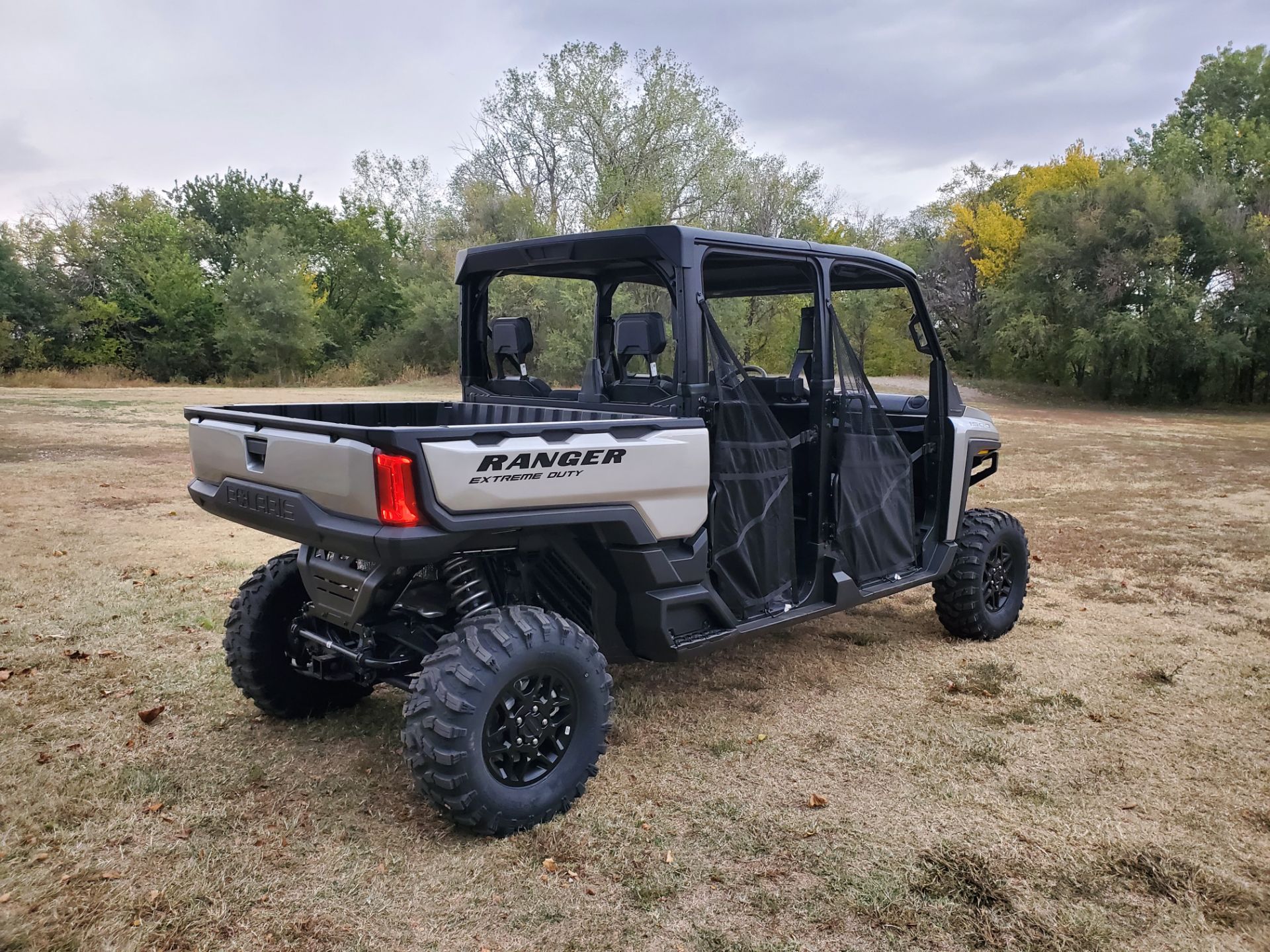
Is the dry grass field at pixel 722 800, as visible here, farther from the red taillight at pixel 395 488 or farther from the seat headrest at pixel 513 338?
the seat headrest at pixel 513 338

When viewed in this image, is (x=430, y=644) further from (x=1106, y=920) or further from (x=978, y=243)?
(x=978, y=243)

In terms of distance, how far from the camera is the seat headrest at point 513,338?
14.9 feet

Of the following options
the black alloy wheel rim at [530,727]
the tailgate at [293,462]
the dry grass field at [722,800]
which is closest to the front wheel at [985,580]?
the dry grass field at [722,800]

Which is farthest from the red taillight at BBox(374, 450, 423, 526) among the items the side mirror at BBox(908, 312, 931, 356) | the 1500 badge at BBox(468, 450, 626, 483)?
the side mirror at BBox(908, 312, 931, 356)

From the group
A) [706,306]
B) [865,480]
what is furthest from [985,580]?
[706,306]

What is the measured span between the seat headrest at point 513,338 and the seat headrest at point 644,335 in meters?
0.90

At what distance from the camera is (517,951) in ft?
8.38

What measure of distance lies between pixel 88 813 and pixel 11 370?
38.0m

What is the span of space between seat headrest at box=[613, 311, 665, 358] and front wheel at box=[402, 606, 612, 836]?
115 cm

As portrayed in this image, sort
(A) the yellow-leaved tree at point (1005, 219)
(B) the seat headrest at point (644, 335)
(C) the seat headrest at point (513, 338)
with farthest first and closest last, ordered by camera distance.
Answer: (A) the yellow-leaved tree at point (1005, 219) < (C) the seat headrest at point (513, 338) < (B) the seat headrest at point (644, 335)

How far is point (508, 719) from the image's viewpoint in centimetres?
312

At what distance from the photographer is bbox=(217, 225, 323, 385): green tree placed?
38406mm

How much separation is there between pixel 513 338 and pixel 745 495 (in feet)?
4.88

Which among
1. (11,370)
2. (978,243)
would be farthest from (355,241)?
(978,243)
